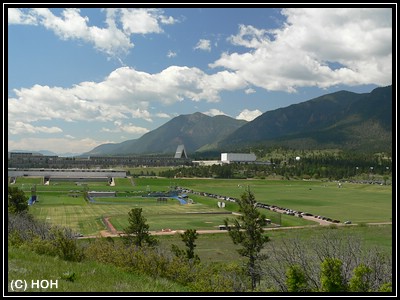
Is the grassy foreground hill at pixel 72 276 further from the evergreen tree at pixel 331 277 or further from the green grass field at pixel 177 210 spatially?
the green grass field at pixel 177 210

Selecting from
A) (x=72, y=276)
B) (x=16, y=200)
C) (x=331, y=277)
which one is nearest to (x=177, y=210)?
(x=16, y=200)

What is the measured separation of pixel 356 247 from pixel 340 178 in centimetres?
15206

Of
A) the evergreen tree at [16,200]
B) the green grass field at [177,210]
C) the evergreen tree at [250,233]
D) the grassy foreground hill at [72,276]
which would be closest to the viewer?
the grassy foreground hill at [72,276]

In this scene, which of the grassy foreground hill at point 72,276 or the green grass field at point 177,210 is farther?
the green grass field at point 177,210

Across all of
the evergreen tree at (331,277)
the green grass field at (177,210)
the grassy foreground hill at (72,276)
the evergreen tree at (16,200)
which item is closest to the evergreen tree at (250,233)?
the evergreen tree at (331,277)

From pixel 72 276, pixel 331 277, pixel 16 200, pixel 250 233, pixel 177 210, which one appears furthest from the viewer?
pixel 177 210

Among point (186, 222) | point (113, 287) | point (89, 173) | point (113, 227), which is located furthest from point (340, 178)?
point (113, 287)

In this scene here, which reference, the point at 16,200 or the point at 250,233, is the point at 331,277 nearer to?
the point at 250,233

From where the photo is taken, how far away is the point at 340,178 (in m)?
163

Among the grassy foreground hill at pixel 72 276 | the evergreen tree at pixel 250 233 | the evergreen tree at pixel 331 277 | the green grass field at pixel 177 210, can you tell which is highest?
the grassy foreground hill at pixel 72 276

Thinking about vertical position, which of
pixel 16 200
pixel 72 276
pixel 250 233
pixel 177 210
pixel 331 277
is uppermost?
→ pixel 72 276
